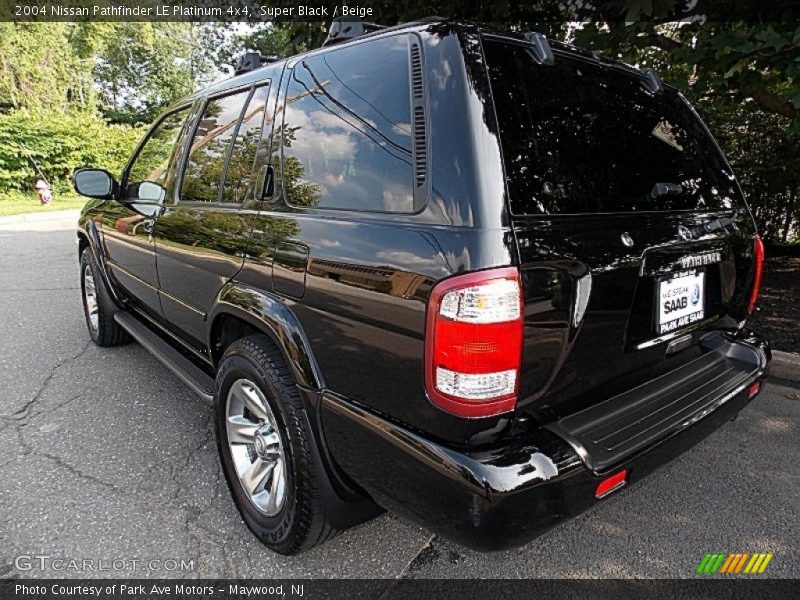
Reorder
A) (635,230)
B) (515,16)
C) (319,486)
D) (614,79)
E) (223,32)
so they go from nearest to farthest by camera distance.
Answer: (635,230) < (319,486) < (614,79) < (515,16) < (223,32)


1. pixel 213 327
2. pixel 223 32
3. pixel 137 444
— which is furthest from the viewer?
pixel 223 32

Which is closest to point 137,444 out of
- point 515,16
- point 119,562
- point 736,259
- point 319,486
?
point 119,562

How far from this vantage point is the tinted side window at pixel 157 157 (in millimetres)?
3006

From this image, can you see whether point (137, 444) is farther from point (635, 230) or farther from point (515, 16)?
point (515, 16)

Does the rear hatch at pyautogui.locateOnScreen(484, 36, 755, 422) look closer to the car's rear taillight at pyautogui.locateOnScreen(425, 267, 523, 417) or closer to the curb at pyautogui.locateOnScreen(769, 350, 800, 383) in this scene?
the car's rear taillight at pyautogui.locateOnScreen(425, 267, 523, 417)

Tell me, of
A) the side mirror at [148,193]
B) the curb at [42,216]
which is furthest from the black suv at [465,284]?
the curb at [42,216]

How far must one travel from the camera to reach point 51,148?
56.2ft

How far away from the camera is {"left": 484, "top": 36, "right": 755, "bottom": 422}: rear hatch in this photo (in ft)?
4.87

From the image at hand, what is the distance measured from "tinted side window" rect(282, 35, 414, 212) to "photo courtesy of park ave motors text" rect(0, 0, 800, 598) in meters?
0.01

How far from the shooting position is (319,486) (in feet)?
5.99

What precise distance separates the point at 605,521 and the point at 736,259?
1237mm

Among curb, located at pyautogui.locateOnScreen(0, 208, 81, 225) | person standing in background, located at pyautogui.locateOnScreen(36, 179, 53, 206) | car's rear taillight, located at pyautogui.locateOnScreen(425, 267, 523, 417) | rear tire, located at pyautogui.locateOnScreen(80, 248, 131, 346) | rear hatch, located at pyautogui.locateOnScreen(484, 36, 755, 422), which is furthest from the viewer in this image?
person standing in background, located at pyautogui.locateOnScreen(36, 179, 53, 206)

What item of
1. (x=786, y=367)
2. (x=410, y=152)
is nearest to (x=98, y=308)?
(x=410, y=152)

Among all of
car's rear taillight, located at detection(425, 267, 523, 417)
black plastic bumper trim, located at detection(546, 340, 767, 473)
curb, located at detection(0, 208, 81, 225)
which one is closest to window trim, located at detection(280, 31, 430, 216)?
car's rear taillight, located at detection(425, 267, 523, 417)
